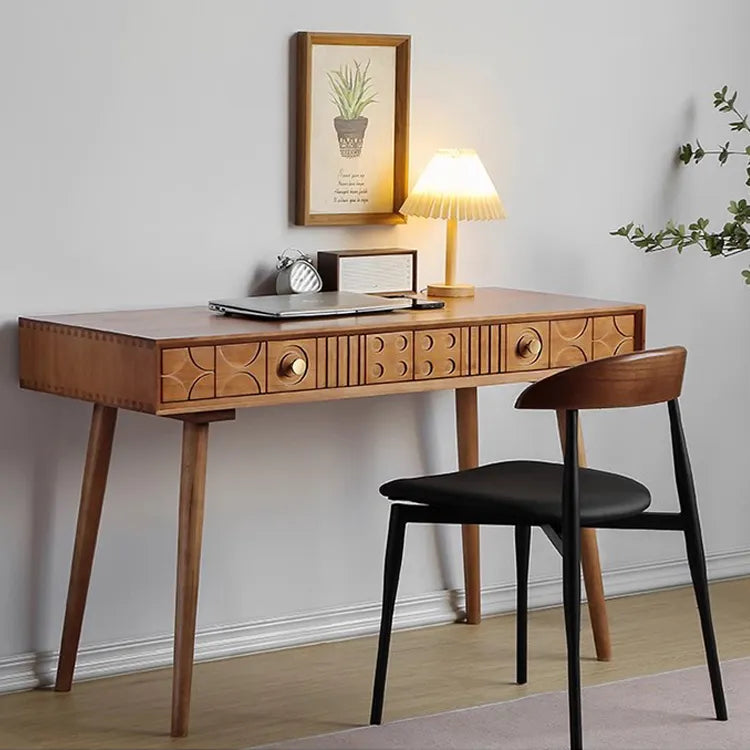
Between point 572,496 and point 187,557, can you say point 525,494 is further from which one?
point 187,557

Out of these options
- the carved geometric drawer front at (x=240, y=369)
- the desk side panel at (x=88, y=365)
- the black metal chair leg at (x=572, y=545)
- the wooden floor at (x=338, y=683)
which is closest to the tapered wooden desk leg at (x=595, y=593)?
the wooden floor at (x=338, y=683)

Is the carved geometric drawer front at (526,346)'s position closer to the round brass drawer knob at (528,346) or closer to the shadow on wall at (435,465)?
the round brass drawer knob at (528,346)

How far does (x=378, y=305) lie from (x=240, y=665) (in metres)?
0.86

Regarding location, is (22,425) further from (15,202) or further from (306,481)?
(306,481)

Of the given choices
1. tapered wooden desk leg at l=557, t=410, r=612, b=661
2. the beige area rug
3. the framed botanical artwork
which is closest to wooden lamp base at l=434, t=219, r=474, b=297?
the framed botanical artwork

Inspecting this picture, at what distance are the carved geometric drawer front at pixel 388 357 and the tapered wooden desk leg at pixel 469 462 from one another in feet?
1.83

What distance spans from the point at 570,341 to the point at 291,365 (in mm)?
710

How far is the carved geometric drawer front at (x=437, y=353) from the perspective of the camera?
128 inches

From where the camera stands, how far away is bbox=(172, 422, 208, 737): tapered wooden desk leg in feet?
10.1

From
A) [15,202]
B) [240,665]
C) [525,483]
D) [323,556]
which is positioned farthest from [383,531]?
[15,202]

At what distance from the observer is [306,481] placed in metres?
3.71

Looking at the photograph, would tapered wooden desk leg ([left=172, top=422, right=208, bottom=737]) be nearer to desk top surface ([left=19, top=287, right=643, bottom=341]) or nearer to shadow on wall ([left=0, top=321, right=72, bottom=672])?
desk top surface ([left=19, top=287, right=643, bottom=341])

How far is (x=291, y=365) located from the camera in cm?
308

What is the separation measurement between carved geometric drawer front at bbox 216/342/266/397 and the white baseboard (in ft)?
2.52
